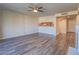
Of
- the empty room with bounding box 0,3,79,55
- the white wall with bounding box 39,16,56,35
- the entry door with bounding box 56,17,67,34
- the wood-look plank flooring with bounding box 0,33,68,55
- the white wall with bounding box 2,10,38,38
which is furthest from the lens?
the entry door with bounding box 56,17,67,34

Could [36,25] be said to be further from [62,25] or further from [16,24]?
[62,25]

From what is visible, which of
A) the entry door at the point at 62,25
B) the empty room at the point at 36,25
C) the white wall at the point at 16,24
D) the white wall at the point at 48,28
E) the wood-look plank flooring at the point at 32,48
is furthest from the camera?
the entry door at the point at 62,25

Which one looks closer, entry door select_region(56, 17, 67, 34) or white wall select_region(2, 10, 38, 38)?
white wall select_region(2, 10, 38, 38)

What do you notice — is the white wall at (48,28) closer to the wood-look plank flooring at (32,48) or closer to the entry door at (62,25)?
the entry door at (62,25)

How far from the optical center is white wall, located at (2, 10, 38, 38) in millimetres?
5492

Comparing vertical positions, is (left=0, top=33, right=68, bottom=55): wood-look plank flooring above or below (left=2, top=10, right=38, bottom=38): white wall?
below

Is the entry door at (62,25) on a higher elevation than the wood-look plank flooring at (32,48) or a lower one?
higher

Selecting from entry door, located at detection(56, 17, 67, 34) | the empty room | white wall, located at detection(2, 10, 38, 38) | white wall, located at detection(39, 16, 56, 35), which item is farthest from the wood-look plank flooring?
entry door, located at detection(56, 17, 67, 34)

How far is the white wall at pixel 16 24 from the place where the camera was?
5492 millimetres

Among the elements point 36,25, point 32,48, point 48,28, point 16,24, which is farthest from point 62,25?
point 32,48

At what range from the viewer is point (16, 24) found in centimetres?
621

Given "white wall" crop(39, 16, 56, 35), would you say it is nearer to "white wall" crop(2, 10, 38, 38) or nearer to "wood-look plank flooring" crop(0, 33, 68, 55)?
"white wall" crop(2, 10, 38, 38)

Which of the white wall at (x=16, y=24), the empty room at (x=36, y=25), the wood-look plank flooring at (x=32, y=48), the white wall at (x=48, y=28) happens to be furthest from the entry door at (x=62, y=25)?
the wood-look plank flooring at (x=32, y=48)

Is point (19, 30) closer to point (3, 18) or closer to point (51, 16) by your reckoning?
point (3, 18)
